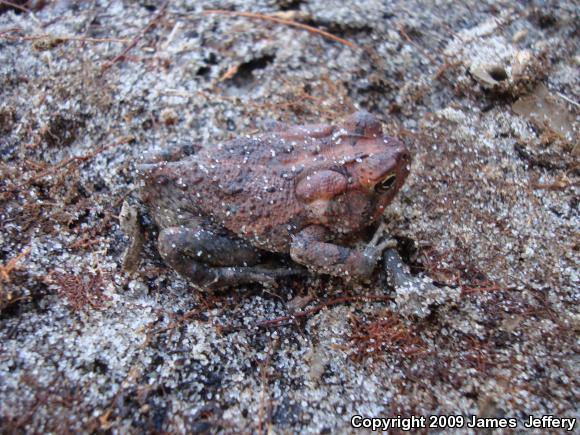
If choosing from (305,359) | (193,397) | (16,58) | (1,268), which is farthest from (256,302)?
(16,58)

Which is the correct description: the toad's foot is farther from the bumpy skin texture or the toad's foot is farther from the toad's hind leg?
the toad's hind leg

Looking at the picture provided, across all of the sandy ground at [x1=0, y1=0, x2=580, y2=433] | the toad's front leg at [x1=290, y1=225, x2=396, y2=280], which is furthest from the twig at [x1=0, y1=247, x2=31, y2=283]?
the toad's front leg at [x1=290, y1=225, x2=396, y2=280]

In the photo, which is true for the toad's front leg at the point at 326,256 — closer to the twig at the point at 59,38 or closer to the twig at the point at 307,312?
the twig at the point at 307,312

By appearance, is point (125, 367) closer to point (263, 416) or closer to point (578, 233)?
point (263, 416)

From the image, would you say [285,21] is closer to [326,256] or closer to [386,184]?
[386,184]

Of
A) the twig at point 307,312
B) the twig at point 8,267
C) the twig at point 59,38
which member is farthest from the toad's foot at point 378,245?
the twig at point 59,38
